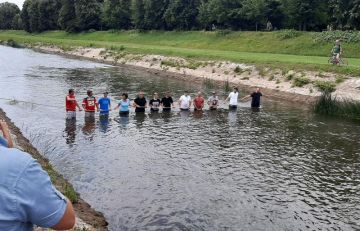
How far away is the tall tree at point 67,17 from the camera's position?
5094 inches

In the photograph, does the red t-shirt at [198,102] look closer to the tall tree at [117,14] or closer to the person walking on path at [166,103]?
the person walking on path at [166,103]

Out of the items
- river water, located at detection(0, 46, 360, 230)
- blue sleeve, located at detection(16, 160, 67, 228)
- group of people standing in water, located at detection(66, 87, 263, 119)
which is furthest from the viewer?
group of people standing in water, located at detection(66, 87, 263, 119)

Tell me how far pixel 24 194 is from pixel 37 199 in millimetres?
98

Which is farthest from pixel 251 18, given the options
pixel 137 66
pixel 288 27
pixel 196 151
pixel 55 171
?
pixel 55 171

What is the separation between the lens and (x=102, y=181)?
1605cm

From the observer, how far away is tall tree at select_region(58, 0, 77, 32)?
12938cm

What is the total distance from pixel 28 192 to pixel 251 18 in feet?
258

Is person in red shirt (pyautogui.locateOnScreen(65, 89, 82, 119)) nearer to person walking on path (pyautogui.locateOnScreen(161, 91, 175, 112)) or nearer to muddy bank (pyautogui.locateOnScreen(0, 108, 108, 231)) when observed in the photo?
person walking on path (pyautogui.locateOnScreen(161, 91, 175, 112))

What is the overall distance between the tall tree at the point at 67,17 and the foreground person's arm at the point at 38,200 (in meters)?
132

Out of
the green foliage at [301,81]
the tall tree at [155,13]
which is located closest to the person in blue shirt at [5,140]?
the green foliage at [301,81]

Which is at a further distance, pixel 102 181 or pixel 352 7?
pixel 352 7

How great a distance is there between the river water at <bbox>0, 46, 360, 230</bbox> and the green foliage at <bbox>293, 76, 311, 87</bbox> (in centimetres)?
665

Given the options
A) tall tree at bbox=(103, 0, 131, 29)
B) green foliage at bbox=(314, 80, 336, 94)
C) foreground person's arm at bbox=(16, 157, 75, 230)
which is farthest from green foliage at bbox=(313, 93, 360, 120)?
tall tree at bbox=(103, 0, 131, 29)

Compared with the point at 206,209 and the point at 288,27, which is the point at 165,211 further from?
the point at 288,27
